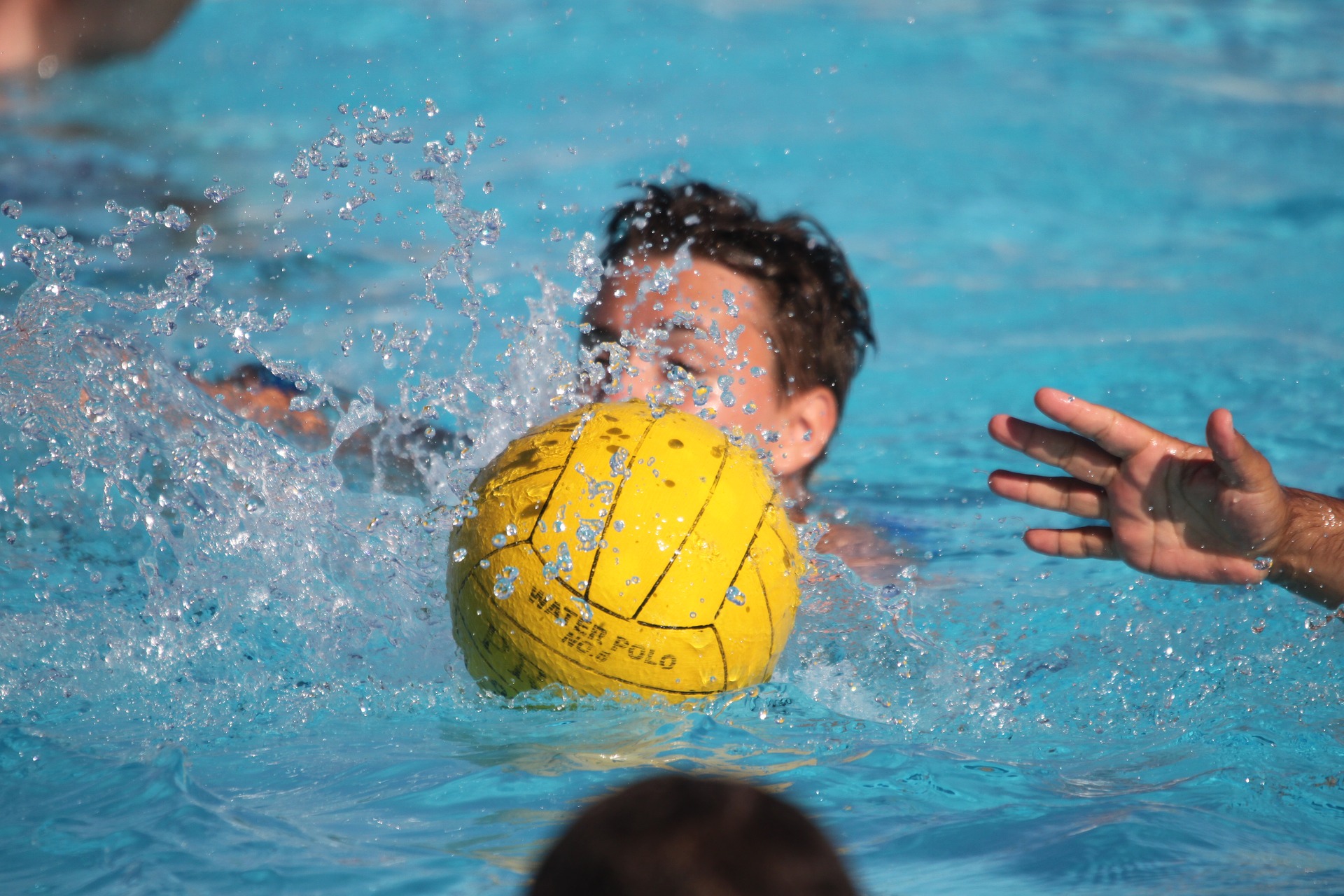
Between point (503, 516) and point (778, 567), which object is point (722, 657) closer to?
point (778, 567)

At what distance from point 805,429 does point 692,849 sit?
2.75 meters

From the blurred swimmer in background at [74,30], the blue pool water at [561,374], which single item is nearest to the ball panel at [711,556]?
the blue pool water at [561,374]

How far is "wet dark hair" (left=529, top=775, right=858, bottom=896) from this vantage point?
82cm

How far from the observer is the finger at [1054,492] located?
2303mm

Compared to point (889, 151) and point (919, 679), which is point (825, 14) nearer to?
point (889, 151)

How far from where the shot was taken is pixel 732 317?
3283mm

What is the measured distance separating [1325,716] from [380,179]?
5757 mm

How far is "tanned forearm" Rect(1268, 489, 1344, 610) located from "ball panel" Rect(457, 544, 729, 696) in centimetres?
109

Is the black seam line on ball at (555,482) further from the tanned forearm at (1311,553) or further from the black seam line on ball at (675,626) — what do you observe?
the tanned forearm at (1311,553)

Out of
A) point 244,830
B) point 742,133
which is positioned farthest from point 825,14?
point 244,830

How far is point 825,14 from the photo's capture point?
819cm

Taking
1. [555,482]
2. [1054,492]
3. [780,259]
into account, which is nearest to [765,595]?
[555,482]

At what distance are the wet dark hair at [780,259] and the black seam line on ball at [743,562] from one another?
1.19 metres

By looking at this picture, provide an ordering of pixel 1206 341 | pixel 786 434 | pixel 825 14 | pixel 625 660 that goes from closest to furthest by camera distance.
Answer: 1. pixel 625 660
2. pixel 786 434
3. pixel 1206 341
4. pixel 825 14
